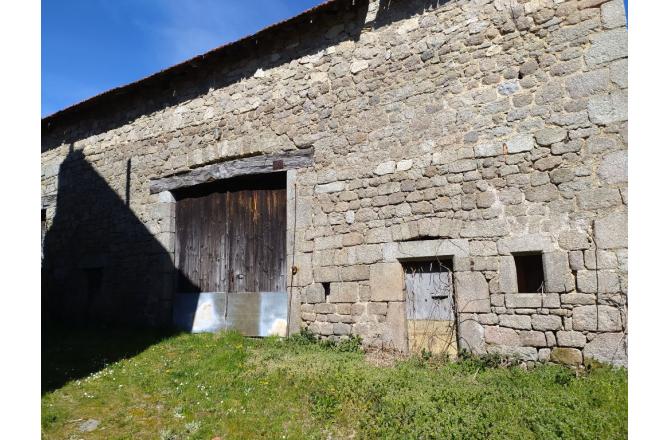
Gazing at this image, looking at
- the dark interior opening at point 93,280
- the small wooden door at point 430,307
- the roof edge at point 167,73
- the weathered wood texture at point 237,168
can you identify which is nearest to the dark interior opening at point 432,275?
the small wooden door at point 430,307

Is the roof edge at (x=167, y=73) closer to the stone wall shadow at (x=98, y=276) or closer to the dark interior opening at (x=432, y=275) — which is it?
the stone wall shadow at (x=98, y=276)

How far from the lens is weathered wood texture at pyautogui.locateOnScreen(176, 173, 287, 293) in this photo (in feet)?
24.3

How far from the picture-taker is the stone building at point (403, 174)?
5.04m

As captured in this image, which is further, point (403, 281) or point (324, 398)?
point (403, 281)

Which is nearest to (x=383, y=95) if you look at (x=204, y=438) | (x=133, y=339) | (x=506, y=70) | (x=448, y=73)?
(x=448, y=73)

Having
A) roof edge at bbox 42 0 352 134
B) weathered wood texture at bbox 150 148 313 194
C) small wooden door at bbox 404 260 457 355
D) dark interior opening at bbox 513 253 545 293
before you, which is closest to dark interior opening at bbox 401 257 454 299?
small wooden door at bbox 404 260 457 355

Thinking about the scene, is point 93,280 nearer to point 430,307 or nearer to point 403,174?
point 403,174

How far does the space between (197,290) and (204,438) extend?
13.8ft

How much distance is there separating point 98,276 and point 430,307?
6.96 meters

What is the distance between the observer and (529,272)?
17.7 ft

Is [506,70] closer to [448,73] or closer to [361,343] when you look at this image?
[448,73]

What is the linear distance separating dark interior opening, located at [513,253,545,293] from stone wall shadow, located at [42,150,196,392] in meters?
5.45

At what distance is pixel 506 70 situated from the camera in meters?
5.67

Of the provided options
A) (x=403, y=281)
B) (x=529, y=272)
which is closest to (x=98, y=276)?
(x=403, y=281)
